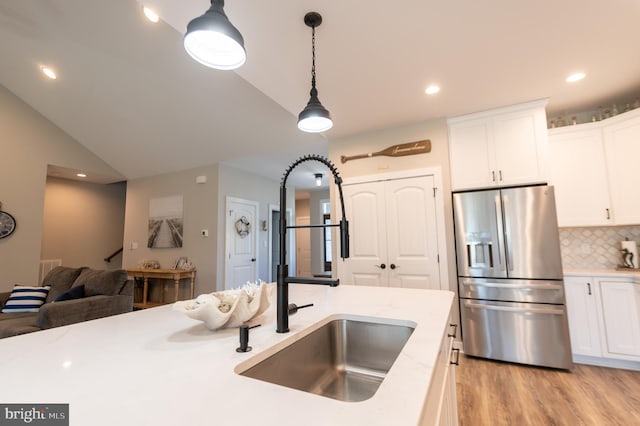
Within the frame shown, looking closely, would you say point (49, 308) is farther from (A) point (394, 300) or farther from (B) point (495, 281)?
(B) point (495, 281)

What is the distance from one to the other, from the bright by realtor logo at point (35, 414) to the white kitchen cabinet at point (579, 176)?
3.68 meters

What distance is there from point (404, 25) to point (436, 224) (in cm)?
200

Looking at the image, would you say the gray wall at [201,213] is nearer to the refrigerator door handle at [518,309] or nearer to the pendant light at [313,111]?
the pendant light at [313,111]

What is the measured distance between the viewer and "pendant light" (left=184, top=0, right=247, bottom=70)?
1.18 m

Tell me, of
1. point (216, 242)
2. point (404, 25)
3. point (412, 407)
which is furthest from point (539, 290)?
point (216, 242)

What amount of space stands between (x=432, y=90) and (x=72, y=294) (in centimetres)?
412

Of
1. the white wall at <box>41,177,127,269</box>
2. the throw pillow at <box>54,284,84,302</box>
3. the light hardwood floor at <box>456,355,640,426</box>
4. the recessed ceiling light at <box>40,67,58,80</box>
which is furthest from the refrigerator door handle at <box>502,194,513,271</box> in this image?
the white wall at <box>41,177,127,269</box>

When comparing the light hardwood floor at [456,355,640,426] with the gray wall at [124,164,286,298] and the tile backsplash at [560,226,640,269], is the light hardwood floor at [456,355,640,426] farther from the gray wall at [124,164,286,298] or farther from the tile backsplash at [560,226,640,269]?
the gray wall at [124,164,286,298]

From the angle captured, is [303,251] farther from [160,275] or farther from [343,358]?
[343,358]

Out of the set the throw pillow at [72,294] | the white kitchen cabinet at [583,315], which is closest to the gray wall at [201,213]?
the throw pillow at [72,294]

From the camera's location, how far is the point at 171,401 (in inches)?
20.9

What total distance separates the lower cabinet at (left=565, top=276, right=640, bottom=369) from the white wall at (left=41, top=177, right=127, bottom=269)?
785 cm

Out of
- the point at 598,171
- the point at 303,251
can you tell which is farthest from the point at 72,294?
the point at 303,251

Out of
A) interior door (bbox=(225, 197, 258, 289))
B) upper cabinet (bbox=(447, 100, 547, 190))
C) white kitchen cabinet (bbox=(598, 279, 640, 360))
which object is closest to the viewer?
white kitchen cabinet (bbox=(598, 279, 640, 360))
